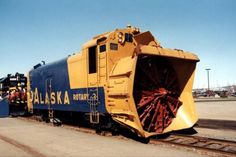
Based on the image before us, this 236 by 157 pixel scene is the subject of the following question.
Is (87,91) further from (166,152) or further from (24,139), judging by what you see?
(166,152)

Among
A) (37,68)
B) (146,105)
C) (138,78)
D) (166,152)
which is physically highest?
(37,68)

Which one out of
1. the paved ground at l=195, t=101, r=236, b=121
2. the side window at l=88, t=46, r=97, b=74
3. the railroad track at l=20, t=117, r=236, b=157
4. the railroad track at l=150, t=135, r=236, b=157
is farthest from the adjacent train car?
the paved ground at l=195, t=101, r=236, b=121

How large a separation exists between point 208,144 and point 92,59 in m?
5.84

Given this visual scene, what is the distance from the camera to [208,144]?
1002cm

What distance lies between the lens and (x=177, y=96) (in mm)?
12938

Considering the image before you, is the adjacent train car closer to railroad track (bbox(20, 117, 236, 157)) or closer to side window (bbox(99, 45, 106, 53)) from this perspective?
side window (bbox(99, 45, 106, 53))

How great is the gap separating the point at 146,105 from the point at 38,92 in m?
10.1

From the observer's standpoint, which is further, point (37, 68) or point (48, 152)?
point (37, 68)

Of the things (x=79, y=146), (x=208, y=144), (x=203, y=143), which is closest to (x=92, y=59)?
(x=79, y=146)

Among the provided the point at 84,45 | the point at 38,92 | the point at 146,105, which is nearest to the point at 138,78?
the point at 146,105

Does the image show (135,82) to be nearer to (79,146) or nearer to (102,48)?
(102,48)

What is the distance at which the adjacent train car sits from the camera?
1077 cm

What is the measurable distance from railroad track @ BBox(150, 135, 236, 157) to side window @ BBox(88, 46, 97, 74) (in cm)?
399

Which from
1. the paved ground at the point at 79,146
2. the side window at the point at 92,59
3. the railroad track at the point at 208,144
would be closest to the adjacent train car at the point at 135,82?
the side window at the point at 92,59
